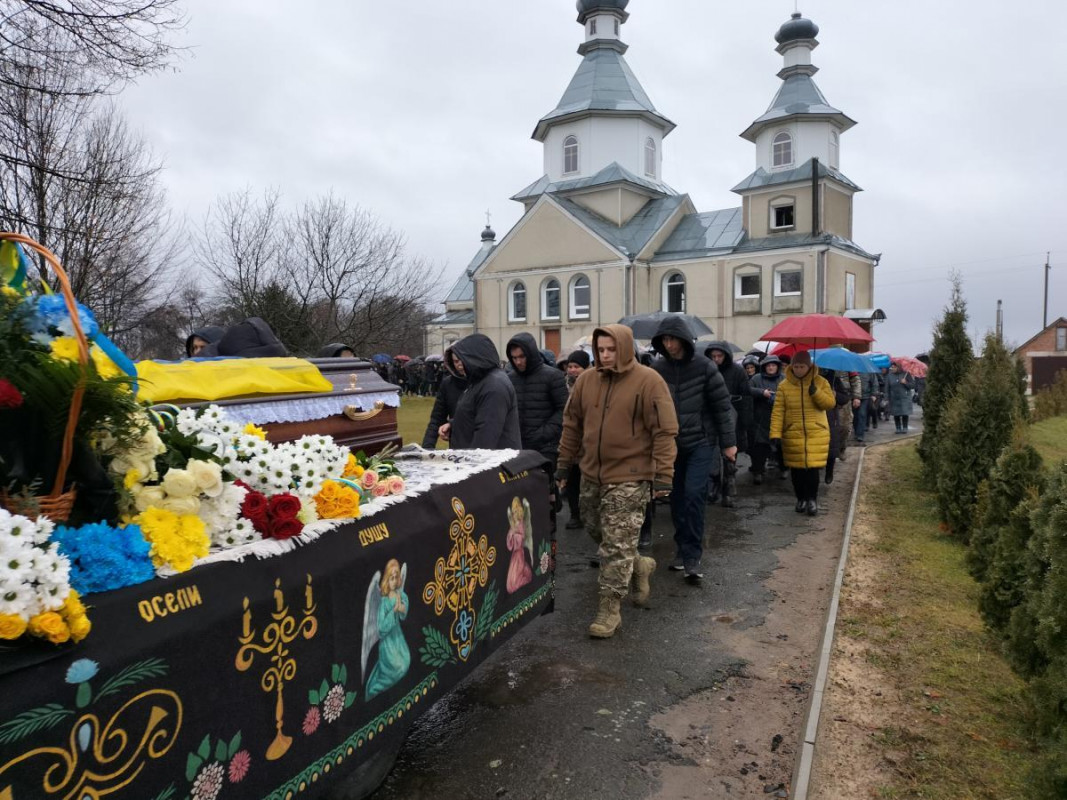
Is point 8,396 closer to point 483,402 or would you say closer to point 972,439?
→ point 483,402

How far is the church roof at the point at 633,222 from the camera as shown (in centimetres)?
3647

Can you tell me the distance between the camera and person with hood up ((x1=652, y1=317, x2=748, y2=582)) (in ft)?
19.2

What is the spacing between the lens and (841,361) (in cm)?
1003

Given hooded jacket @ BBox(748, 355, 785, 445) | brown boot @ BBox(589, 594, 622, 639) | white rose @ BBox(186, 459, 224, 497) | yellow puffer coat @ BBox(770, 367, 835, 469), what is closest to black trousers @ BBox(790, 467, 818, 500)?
yellow puffer coat @ BBox(770, 367, 835, 469)

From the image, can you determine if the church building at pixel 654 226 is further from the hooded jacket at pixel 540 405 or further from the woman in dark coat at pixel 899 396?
the hooded jacket at pixel 540 405

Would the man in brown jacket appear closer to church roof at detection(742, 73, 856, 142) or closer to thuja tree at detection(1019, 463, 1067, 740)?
thuja tree at detection(1019, 463, 1067, 740)

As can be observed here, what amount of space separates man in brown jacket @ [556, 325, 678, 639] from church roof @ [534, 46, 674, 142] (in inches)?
1429

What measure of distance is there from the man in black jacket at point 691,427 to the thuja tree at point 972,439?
9.35 feet

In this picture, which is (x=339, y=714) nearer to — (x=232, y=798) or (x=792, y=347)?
(x=232, y=798)

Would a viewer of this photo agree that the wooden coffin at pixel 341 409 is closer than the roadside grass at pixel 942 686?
No

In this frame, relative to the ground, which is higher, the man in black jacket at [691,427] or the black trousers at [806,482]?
the man in black jacket at [691,427]

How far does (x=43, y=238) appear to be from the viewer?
10.0 m

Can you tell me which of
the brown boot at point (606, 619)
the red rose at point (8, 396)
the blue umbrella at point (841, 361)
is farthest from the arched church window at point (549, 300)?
the red rose at point (8, 396)

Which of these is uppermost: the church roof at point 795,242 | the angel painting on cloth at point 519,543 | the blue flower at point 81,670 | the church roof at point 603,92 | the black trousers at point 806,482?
the church roof at point 603,92
